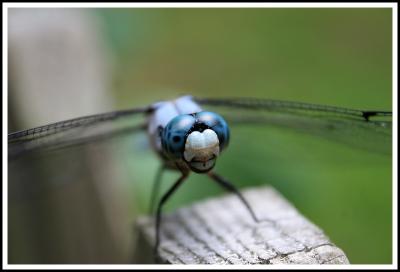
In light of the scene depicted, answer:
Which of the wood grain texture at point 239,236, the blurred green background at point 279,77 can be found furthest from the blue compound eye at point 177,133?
the blurred green background at point 279,77

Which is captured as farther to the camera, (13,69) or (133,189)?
(133,189)

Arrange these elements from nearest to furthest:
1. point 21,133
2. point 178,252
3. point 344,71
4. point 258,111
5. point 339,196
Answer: point 178,252, point 21,133, point 258,111, point 339,196, point 344,71

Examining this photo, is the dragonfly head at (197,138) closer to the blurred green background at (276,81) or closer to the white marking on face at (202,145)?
the white marking on face at (202,145)

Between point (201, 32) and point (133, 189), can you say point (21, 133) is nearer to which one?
point (133, 189)

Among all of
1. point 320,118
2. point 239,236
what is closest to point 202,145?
point 239,236

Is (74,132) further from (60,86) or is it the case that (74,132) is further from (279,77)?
(279,77)

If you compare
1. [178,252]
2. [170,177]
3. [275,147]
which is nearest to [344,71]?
[275,147]

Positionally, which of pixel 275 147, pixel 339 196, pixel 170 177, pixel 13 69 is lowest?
pixel 339 196
